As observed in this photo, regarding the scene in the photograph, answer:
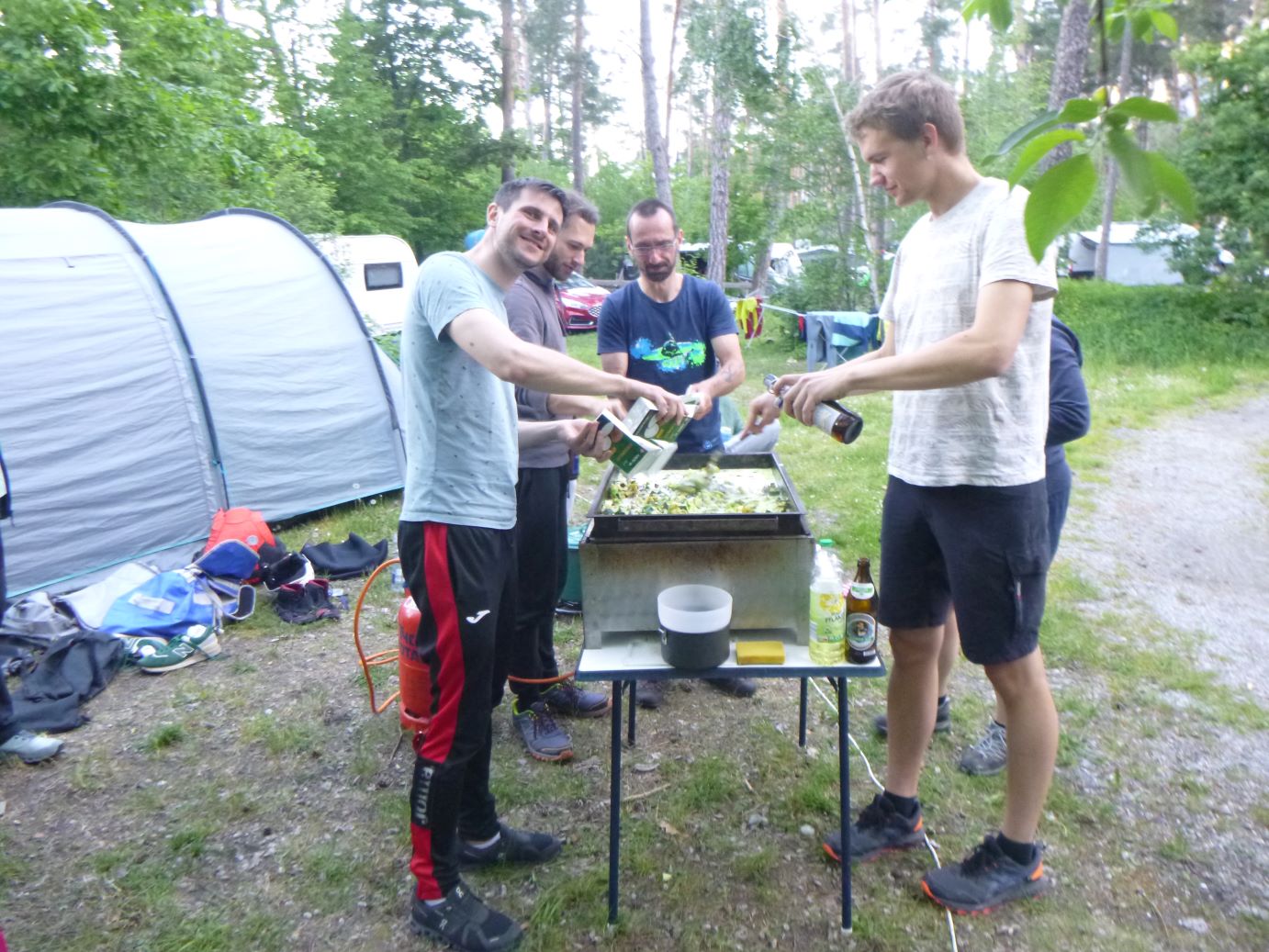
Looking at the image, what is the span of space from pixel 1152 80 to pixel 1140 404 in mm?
23053

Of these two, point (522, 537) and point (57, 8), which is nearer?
point (522, 537)

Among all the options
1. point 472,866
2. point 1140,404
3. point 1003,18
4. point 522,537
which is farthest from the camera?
point 1140,404

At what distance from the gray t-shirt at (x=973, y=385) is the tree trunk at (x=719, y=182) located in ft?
41.0

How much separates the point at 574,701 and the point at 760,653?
1.59 m

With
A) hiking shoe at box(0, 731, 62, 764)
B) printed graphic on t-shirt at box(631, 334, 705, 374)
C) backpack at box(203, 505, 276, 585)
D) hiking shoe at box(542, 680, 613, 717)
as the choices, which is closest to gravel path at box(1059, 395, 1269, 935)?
hiking shoe at box(542, 680, 613, 717)

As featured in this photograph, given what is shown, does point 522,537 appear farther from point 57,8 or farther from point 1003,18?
point 57,8

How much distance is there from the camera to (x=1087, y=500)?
6438mm

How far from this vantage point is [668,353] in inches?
140

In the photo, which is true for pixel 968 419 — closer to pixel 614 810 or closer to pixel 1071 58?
pixel 614 810

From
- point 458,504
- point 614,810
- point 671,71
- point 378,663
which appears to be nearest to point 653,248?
point 458,504

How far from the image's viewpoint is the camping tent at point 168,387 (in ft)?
15.5

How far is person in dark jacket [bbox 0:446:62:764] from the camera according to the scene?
10.9 ft

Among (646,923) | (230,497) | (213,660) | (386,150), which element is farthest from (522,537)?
(386,150)

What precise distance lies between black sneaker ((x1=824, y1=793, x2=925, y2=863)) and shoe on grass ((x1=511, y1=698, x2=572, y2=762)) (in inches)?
41.2
